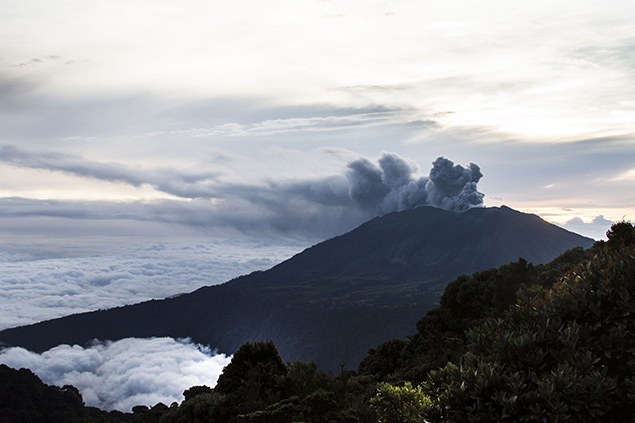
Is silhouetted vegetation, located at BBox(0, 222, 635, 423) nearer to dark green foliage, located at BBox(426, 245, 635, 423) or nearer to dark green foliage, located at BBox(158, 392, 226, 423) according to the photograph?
dark green foliage, located at BBox(426, 245, 635, 423)

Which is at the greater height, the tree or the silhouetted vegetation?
the silhouetted vegetation

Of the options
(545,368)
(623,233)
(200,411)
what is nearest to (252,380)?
(200,411)

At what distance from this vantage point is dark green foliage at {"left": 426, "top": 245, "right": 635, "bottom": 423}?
10.4m

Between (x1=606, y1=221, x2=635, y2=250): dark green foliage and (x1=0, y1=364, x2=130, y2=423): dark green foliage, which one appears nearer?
(x1=606, y1=221, x2=635, y2=250): dark green foliage

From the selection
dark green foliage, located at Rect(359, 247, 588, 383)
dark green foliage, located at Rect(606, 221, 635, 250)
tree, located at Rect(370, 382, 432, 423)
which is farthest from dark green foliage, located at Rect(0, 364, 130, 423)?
dark green foliage, located at Rect(606, 221, 635, 250)

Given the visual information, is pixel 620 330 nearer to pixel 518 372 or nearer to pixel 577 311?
pixel 577 311

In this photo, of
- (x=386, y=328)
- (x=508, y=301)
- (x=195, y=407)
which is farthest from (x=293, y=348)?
(x=195, y=407)

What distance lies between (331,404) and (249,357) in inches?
360

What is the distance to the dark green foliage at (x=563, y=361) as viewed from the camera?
10445mm

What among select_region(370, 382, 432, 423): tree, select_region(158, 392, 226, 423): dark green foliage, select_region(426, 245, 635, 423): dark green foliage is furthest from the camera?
select_region(158, 392, 226, 423): dark green foliage

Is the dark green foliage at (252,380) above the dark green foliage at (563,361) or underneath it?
underneath

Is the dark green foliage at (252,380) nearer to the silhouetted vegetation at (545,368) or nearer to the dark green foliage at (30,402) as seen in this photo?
the silhouetted vegetation at (545,368)

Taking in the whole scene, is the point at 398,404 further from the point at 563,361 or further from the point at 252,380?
the point at 252,380

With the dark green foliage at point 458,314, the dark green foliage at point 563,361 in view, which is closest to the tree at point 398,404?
the dark green foliage at point 563,361
